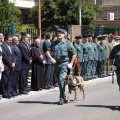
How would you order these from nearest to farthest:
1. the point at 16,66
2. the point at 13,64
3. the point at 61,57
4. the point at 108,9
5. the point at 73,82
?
the point at 61,57 < the point at 73,82 < the point at 13,64 < the point at 16,66 < the point at 108,9

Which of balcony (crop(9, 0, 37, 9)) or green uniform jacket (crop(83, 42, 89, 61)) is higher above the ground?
balcony (crop(9, 0, 37, 9))

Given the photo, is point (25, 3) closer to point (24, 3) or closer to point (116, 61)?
point (24, 3)

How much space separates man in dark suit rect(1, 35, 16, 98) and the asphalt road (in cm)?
34

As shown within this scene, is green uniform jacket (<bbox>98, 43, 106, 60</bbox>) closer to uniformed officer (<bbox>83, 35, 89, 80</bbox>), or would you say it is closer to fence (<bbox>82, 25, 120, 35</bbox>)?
uniformed officer (<bbox>83, 35, 89, 80</bbox>)

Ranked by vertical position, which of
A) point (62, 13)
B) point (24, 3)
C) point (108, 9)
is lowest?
point (62, 13)

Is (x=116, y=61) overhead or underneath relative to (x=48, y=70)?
overhead

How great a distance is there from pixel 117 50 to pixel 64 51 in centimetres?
145

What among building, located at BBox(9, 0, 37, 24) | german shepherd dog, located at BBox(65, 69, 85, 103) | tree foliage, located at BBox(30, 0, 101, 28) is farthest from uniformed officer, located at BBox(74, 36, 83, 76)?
building, located at BBox(9, 0, 37, 24)

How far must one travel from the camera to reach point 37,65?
14.7 m

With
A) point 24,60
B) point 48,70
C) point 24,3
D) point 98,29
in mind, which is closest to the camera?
point 24,60

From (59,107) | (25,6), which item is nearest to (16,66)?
(59,107)

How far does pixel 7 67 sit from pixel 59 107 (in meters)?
2.49

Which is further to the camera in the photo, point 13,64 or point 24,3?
point 24,3

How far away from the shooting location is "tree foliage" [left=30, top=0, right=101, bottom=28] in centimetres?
3919
